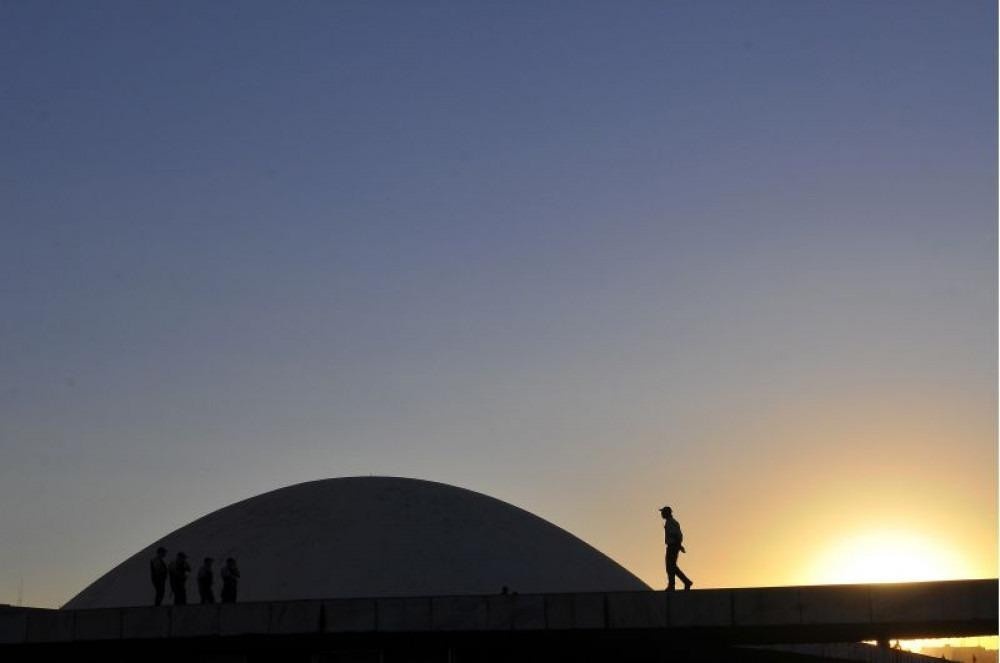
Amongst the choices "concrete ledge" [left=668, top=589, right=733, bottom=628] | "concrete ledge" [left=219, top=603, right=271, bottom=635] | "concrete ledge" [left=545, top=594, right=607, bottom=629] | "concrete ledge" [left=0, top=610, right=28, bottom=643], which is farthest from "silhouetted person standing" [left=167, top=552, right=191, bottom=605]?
"concrete ledge" [left=668, top=589, right=733, bottom=628]

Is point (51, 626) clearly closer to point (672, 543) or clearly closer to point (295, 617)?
point (295, 617)

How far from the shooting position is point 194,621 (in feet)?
→ 99.2

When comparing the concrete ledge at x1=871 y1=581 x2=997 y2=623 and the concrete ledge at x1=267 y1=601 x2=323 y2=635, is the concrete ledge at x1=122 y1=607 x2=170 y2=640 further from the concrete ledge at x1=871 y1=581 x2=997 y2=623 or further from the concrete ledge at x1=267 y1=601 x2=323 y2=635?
the concrete ledge at x1=871 y1=581 x2=997 y2=623

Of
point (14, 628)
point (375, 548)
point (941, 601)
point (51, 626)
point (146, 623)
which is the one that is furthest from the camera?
point (375, 548)

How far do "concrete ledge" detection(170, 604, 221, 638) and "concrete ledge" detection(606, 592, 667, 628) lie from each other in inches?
310

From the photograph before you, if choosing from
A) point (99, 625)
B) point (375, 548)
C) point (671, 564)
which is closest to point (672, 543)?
point (671, 564)

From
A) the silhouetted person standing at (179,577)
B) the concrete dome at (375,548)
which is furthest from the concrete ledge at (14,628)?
the concrete dome at (375,548)

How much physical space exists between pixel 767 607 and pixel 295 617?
8.96m

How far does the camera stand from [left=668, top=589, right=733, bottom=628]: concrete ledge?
26891 millimetres

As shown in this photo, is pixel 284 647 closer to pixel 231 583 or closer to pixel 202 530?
pixel 231 583

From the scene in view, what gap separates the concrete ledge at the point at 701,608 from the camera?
26.9 meters

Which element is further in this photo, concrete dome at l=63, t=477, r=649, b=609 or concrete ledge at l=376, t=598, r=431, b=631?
concrete dome at l=63, t=477, r=649, b=609

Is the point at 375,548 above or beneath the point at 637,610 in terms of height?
above

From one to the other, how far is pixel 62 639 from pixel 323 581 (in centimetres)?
1197
